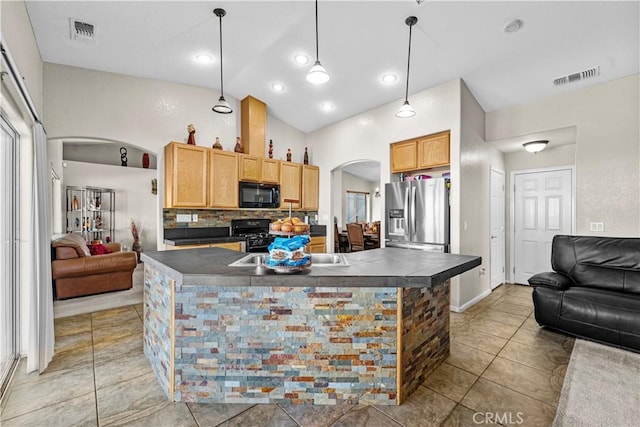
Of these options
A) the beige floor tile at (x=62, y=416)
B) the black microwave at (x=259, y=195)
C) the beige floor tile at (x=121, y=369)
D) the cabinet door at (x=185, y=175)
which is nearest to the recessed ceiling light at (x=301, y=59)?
the cabinet door at (x=185, y=175)

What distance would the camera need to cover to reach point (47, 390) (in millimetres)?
2021

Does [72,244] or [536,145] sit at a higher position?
[536,145]

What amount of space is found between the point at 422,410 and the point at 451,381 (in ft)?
1.50

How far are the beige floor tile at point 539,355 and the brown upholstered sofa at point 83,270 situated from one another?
→ 4970mm

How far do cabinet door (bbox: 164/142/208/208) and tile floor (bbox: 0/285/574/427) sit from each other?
1.86 m

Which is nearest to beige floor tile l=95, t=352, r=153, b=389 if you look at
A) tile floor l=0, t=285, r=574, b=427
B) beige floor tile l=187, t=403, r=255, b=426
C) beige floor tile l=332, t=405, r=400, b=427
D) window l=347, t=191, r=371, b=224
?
tile floor l=0, t=285, r=574, b=427

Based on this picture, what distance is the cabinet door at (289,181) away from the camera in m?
5.22

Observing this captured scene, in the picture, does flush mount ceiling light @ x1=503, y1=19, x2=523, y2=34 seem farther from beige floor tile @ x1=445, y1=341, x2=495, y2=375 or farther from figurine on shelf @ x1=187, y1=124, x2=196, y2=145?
figurine on shelf @ x1=187, y1=124, x2=196, y2=145

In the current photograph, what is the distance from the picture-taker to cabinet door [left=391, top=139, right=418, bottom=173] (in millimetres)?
4113

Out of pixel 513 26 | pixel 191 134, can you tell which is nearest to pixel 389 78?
pixel 513 26

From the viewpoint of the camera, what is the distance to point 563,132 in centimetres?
386

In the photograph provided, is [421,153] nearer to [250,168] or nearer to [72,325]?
[250,168]

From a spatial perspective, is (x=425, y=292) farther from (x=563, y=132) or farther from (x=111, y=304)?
(x=111, y=304)

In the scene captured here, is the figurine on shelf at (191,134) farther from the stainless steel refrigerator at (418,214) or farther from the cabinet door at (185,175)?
the stainless steel refrigerator at (418,214)
